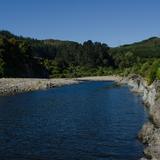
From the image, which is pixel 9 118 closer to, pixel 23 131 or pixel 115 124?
pixel 23 131

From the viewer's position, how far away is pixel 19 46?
7712 inches

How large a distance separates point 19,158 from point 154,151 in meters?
10.9

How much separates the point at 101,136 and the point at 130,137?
10.2 ft

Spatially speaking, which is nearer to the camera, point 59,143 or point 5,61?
point 59,143

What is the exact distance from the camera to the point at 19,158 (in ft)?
125

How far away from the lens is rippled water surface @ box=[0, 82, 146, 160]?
39656 millimetres

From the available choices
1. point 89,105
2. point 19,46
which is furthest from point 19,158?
point 19,46

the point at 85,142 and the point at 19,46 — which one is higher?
the point at 19,46

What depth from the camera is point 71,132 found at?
50.0m

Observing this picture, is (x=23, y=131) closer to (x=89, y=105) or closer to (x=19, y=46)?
(x=89, y=105)

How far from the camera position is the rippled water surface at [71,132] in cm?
3966

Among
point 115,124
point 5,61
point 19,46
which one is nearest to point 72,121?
point 115,124

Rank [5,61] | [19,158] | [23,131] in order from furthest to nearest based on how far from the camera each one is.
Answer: [5,61] < [23,131] < [19,158]

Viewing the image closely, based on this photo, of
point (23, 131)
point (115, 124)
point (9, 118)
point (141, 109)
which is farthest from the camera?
point (141, 109)
